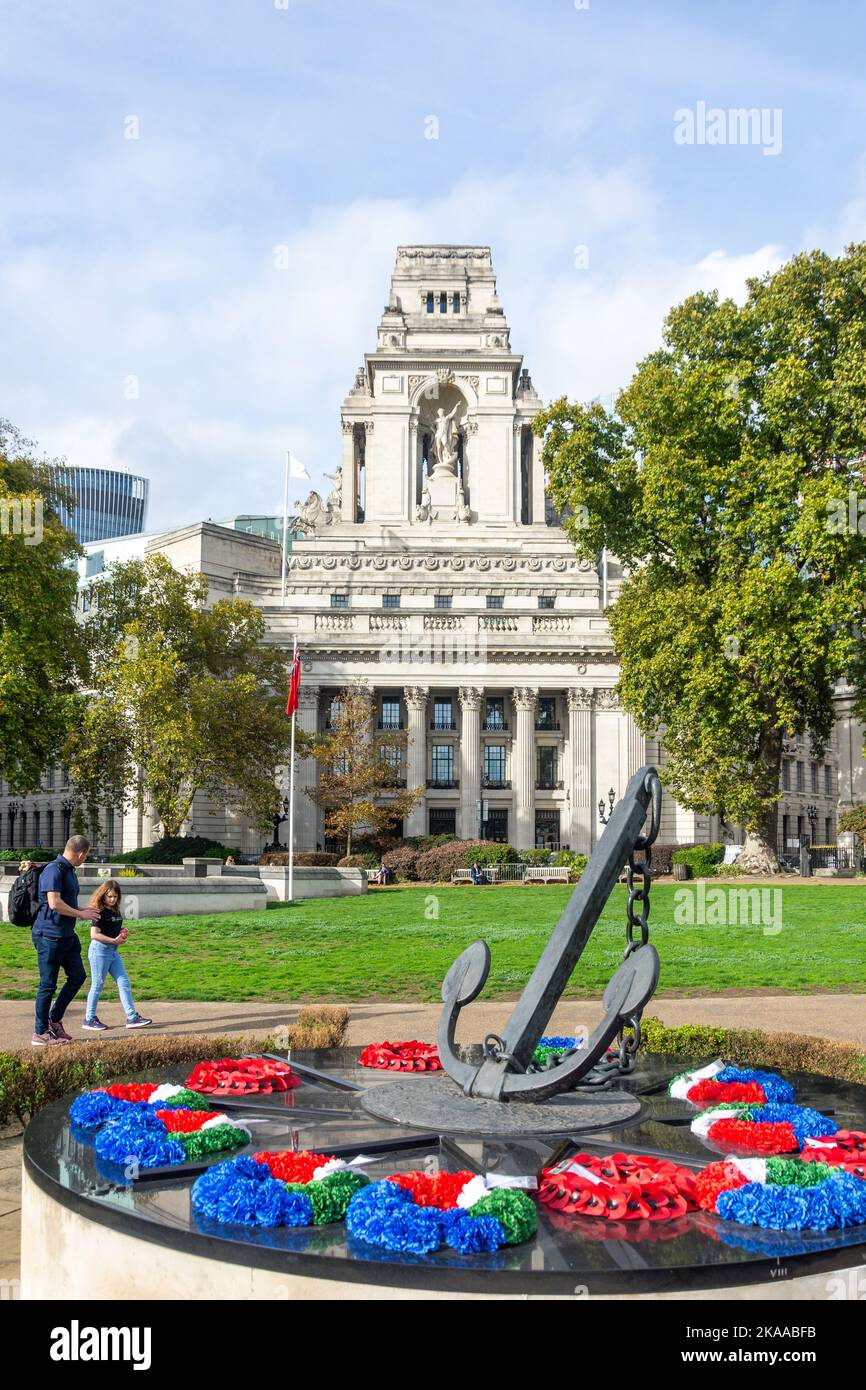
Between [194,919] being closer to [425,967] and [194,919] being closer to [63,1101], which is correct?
[425,967]

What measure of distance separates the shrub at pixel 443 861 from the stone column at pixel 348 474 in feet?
127

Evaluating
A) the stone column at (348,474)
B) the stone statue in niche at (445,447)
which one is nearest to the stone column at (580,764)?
the stone statue in niche at (445,447)

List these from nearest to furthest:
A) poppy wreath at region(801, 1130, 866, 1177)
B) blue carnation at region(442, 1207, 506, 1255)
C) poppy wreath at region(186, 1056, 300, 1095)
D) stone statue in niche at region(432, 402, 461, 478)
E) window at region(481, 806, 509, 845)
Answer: blue carnation at region(442, 1207, 506, 1255) < poppy wreath at region(801, 1130, 866, 1177) < poppy wreath at region(186, 1056, 300, 1095) < window at region(481, 806, 509, 845) < stone statue in niche at region(432, 402, 461, 478)

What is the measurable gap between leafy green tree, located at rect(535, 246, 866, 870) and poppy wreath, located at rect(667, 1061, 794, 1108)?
30.5 m

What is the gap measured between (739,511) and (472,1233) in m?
37.8

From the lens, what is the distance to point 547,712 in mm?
79375

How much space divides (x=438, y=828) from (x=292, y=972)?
187 feet

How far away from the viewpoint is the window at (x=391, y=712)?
79688mm

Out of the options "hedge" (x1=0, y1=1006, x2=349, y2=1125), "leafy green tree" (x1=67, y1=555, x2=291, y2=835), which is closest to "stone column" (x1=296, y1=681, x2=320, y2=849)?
"leafy green tree" (x1=67, y1=555, x2=291, y2=835)

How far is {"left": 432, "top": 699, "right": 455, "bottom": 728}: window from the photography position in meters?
79.4

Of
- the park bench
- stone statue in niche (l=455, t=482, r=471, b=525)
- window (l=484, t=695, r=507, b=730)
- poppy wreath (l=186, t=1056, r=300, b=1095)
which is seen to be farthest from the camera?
stone statue in niche (l=455, t=482, r=471, b=525)

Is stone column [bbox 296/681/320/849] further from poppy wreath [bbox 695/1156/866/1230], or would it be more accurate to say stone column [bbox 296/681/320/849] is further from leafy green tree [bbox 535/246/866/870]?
poppy wreath [bbox 695/1156/866/1230]

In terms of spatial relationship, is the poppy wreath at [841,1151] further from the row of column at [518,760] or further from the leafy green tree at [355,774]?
the row of column at [518,760]
